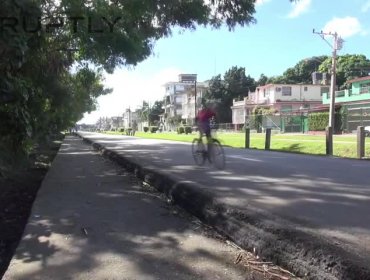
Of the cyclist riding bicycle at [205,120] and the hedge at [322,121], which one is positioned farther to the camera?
the hedge at [322,121]

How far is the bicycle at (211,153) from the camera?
13273mm

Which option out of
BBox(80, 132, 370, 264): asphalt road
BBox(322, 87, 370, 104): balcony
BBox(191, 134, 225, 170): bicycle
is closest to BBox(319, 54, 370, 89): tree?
BBox(322, 87, 370, 104): balcony

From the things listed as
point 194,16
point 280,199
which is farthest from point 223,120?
point 280,199

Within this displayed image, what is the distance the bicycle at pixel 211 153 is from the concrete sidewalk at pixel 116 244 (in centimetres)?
421

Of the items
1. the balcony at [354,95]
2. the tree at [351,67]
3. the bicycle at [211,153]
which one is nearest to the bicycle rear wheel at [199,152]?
the bicycle at [211,153]

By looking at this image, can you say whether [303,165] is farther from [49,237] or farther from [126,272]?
[126,272]

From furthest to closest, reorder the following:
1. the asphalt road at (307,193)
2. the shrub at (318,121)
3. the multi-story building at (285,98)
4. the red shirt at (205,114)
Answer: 1. the multi-story building at (285,98)
2. the shrub at (318,121)
3. the red shirt at (205,114)
4. the asphalt road at (307,193)

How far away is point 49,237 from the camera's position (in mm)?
6250

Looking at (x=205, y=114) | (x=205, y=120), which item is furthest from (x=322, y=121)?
(x=205, y=114)

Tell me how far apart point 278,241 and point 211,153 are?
28.3ft

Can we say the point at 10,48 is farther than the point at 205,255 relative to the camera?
Yes

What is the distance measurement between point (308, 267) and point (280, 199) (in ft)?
11.0

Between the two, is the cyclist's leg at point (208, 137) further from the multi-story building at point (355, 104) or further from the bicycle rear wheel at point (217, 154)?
the multi-story building at point (355, 104)

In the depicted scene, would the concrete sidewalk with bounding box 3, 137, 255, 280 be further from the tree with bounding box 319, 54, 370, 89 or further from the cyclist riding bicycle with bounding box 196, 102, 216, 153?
the tree with bounding box 319, 54, 370, 89
